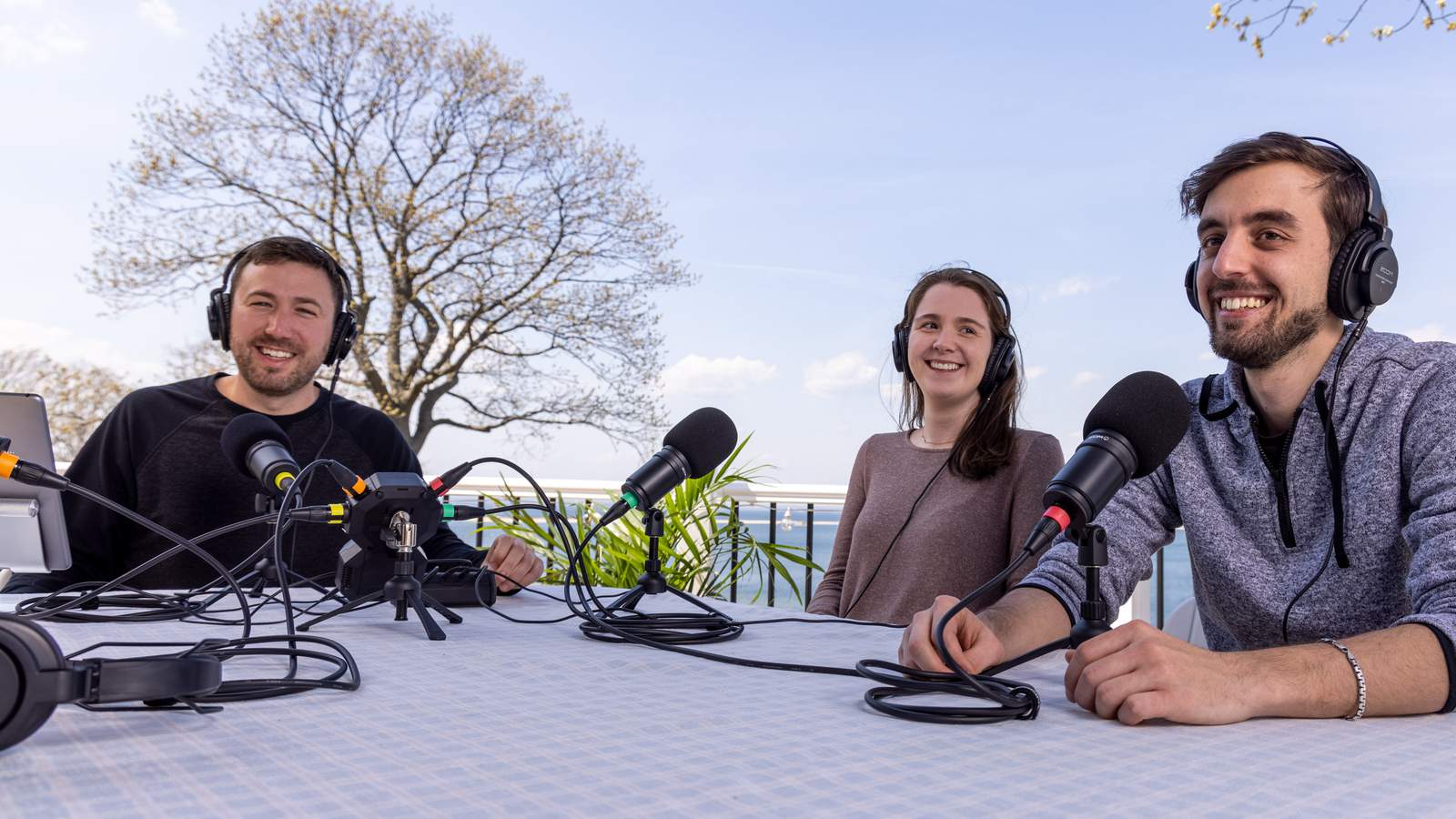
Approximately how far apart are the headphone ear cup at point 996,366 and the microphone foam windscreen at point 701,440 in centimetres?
124

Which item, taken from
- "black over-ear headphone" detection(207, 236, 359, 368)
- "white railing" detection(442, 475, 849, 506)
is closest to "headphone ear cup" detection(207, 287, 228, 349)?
"black over-ear headphone" detection(207, 236, 359, 368)

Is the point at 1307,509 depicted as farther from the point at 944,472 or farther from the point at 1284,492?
the point at 944,472

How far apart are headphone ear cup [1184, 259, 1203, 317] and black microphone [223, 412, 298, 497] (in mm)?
1392

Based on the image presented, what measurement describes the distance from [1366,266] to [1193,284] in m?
0.28

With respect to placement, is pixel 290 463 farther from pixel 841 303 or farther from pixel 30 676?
pixel 841 303

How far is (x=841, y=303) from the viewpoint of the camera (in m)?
13.3

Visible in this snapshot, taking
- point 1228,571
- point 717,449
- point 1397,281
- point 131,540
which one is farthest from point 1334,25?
point 131,540

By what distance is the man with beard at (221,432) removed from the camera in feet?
6.97

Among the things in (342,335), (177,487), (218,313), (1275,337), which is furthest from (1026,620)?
(218,313)

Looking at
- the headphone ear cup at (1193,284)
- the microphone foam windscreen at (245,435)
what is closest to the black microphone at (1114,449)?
the headphone ear cup at (1193,284)

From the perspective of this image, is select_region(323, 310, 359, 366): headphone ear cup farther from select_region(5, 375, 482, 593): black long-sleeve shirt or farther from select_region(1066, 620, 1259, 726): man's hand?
select_region(1066, 620, 1259, 726): man's hand

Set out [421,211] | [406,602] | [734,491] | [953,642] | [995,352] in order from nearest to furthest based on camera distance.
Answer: [953,642]
[406,602]
[995,352]
[734,491]
[421,211]

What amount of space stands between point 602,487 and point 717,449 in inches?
156

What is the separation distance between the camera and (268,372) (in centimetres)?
227
